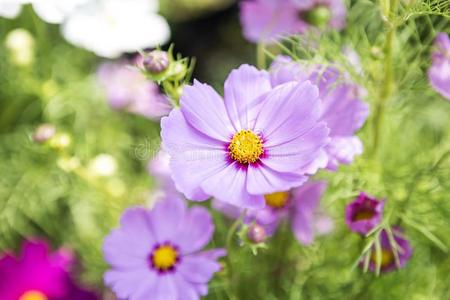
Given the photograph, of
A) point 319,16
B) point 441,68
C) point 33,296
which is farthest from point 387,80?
point 33,296

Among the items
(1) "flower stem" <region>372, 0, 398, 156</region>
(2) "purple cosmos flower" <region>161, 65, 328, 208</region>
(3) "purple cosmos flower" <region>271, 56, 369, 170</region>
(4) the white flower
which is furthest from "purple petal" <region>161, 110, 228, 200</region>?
(4) the white flower

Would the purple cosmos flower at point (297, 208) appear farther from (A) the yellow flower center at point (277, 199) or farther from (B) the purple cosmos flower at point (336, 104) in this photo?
(B) the purple cosmos flower at point (336, 104)

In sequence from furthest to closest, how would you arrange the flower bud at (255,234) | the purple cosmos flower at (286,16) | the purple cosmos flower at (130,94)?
the purple cosmos flower at (130,94)
the purple cosmos flower at (286,16)
the flower bud at (255,234)

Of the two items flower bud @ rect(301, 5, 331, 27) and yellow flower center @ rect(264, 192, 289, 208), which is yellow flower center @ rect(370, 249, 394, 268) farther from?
flower bud @ rect(301, 5, 331, 27)

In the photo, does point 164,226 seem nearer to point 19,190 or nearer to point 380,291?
point 380,291

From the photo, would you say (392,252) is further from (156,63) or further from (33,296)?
(33,296)

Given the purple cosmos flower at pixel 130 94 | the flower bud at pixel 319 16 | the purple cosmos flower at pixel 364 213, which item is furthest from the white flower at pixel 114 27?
the purple cosmos flower at pixel 364 213

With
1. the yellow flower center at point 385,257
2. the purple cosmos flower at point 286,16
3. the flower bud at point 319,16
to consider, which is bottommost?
the yellow flower center at point 385,257
